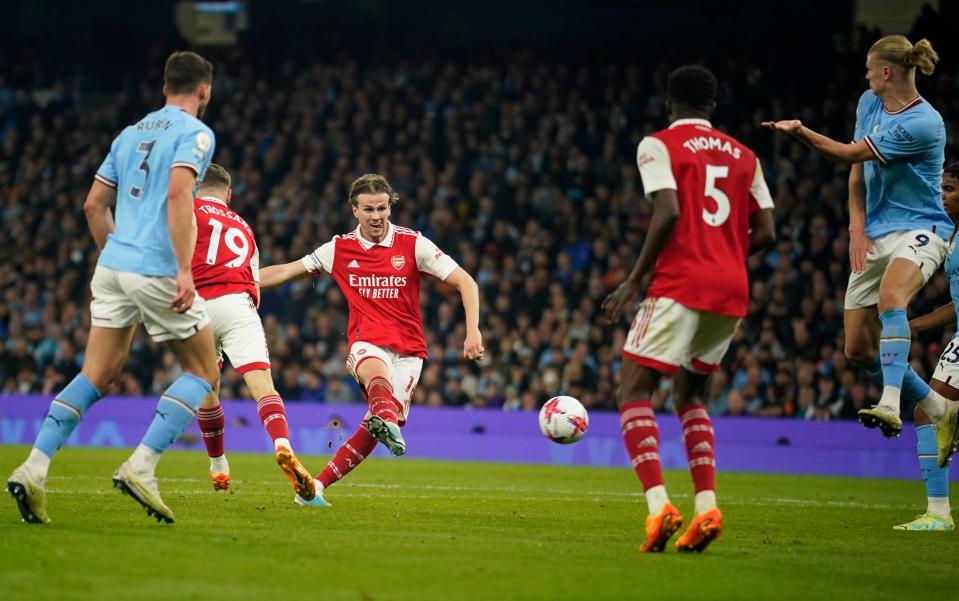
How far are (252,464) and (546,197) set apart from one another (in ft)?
30.3

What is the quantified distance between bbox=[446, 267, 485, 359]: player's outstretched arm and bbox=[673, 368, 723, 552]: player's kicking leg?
7.04 ft

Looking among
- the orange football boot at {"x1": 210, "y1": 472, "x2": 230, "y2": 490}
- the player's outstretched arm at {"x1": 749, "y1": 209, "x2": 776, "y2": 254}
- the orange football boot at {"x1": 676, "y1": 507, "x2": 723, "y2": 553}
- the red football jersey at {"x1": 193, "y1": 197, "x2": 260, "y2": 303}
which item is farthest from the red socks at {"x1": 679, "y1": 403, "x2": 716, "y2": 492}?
the orange football boot at {"x1": 210, "y1": 472, "x2": 230, "y2": 490}

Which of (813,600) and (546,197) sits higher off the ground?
(546,197)

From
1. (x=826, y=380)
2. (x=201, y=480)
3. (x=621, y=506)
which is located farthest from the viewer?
(x=826, y=380)

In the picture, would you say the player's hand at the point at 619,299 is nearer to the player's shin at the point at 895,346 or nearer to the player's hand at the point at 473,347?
the player's hand at the point at 473,347

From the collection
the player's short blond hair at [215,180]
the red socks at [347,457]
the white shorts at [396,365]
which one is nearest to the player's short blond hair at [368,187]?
the player's short blond hair at [215,180]

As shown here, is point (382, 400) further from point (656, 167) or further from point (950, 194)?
point (950, 194)

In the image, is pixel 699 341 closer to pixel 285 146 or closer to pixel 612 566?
pixel 612 566

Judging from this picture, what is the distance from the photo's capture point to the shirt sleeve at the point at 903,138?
823cm

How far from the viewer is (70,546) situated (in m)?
6.05

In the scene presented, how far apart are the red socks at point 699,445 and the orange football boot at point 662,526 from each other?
264 millimetres

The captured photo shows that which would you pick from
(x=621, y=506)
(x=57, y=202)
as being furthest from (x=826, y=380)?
(x=57, y=202)

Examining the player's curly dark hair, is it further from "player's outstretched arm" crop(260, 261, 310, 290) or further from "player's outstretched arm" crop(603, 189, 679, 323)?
"player's outstretched arm" crop(260, 261, 310, 290)

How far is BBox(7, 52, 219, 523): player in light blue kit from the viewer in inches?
264
